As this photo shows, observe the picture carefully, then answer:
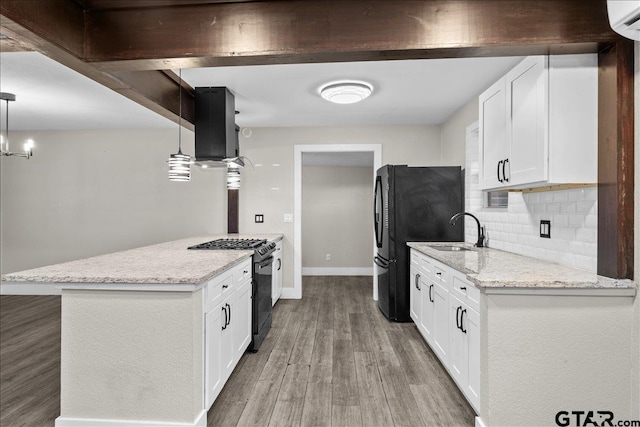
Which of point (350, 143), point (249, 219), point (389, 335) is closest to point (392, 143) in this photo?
point (350, 143)

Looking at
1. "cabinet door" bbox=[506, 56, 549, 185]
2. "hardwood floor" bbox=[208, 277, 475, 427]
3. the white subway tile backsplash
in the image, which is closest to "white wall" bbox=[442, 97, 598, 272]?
the white subway tile backsplash

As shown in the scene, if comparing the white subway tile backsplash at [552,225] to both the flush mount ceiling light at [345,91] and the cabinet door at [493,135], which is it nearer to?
the cabinet door at [493,135]

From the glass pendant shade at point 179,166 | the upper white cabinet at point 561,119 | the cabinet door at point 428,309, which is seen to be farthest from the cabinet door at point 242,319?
the upper white cabinet at point 561,119

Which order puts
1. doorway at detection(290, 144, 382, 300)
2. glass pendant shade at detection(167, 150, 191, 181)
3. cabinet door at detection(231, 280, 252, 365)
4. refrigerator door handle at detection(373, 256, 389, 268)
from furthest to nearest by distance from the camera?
1. doorway at detection(290, 144, 382, 300)
2. refrigerator door handle at detection(373, 256, 389, 268)
3. glass pendant shade at detection(167, 150, 191, 181)
4. cabinet door at detection(231, 280, 252, 365)

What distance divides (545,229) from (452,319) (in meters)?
0.88

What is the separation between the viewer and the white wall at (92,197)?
5.01m

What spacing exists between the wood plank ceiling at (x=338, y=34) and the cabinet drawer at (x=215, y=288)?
1.26 metres

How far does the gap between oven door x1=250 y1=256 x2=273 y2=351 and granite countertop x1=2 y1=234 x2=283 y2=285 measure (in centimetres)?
38

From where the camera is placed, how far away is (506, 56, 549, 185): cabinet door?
6.39ft

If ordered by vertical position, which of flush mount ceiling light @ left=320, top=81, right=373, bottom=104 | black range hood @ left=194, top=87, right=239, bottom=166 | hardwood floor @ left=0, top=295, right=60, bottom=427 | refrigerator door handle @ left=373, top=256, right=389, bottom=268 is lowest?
hardwood floor @ left=0, top=295, right=60, bottom=427

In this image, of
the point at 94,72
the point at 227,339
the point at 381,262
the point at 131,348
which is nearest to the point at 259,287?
the point at 227,339

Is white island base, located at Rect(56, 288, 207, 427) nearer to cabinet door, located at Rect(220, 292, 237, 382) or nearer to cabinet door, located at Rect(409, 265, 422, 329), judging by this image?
cabinet door, located at Rect(220, 292, 237, 382)

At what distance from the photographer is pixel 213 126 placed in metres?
3.22

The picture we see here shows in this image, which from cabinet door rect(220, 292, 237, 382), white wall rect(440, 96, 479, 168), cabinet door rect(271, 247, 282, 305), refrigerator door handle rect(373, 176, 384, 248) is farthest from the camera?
cabinet door rect(271, 247, 282, 305)
